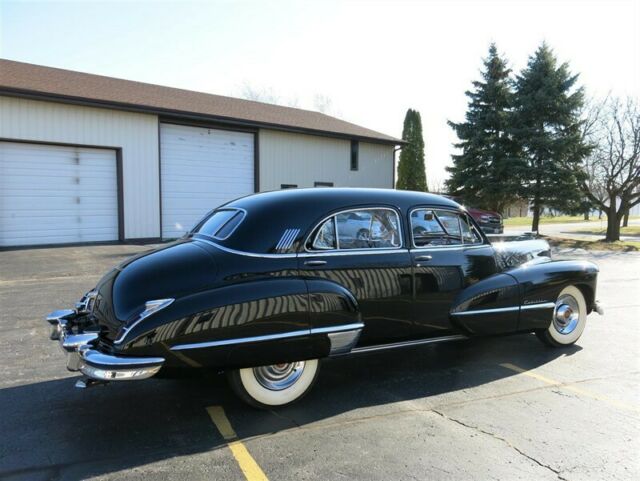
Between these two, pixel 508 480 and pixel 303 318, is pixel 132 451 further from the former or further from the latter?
pixel 508 480

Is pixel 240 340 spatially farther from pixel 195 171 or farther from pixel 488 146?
pixel 488 146

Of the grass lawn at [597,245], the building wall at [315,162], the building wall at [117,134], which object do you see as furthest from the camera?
the grass lawn at [597,245]

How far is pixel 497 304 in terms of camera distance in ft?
15.8

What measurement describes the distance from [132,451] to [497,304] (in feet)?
11.5

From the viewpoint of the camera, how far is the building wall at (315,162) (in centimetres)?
2069

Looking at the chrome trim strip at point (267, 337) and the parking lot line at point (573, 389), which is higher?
the chrome trim strip at point (267, 337)

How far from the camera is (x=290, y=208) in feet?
13.3

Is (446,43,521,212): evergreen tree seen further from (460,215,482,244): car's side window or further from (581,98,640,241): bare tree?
(460,215,482,244): car's side window

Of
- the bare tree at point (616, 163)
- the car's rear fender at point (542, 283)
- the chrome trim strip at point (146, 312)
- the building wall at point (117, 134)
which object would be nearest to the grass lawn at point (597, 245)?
the bare tree at point (616, 163)

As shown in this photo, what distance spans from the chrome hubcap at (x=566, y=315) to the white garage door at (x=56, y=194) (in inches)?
582

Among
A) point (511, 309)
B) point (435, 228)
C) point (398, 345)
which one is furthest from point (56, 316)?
point (511, 309)

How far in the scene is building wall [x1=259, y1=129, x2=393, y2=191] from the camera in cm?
2069

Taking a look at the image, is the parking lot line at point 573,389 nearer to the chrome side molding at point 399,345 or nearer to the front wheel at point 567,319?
the chrome side molding at point 399,345

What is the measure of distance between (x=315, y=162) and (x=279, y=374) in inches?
755
